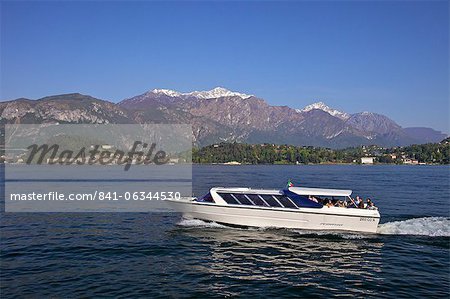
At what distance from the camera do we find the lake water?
17500 millimetres

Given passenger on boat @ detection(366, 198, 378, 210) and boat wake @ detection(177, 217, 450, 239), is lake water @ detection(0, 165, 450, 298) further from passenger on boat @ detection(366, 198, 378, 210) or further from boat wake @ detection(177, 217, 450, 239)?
passenger on boat @ detection(366, 198, 378, 210)

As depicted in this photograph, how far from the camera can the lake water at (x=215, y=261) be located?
57.4 feet

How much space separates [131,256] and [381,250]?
49.1 feet

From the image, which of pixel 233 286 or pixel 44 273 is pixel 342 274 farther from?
pixel 44 273

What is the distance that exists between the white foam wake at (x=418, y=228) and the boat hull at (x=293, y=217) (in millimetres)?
1709

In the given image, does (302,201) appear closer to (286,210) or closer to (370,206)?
(286,210)

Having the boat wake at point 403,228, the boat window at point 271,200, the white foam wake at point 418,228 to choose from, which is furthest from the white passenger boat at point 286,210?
the white foam wake at point 418,228

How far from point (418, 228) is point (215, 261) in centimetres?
1661

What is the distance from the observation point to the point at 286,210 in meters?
28.2

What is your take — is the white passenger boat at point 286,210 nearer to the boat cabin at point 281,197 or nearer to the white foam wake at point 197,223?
the boat cabin at point 281,197

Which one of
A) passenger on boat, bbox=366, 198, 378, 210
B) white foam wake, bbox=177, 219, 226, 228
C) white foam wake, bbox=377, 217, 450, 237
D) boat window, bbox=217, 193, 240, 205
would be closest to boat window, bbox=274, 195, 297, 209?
boat window, bbox=217, 193, 240, 205

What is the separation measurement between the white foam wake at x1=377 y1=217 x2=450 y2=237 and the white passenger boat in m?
1.75

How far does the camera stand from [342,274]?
772 inches

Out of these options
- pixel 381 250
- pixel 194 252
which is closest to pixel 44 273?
pixel 194 252
